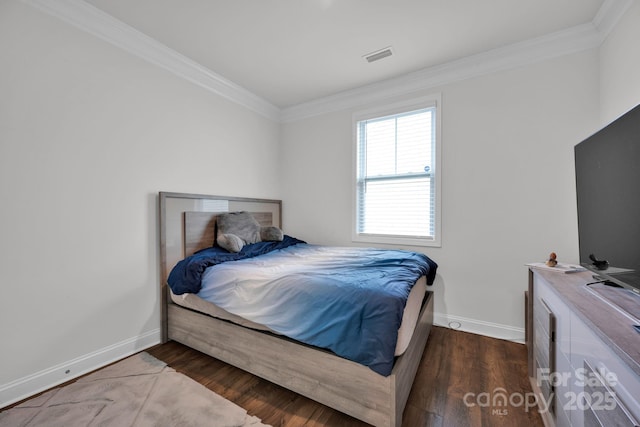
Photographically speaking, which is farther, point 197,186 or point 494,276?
point 197,186

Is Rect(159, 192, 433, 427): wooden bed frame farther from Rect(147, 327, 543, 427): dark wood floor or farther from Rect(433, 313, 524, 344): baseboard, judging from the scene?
Rect(433, 313, 524, 344): baseboard

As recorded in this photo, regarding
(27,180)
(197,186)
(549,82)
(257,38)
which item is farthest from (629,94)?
(27,180)

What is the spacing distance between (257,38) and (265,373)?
8.85 feet

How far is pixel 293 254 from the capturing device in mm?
2686

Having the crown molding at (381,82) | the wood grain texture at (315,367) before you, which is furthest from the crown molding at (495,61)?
the wood grain texture at (315,367)

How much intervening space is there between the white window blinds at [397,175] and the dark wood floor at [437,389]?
119 centimetres

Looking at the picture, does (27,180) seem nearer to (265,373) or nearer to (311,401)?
(265,373)

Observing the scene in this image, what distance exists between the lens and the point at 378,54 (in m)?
2.47

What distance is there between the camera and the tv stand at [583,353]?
69cm

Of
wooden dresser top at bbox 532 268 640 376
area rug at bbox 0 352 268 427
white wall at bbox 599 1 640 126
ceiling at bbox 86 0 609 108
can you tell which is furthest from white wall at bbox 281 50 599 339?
area rug at bbox 0 352 268 427

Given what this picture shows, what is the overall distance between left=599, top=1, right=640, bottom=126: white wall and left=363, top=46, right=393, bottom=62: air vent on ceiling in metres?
1.60

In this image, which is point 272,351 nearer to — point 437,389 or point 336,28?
point 437,389

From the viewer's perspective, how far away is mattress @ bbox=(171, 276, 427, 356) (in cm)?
138

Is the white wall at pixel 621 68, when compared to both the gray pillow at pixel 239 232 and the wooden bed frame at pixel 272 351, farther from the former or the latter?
the gray pillow at pixel 239 232
